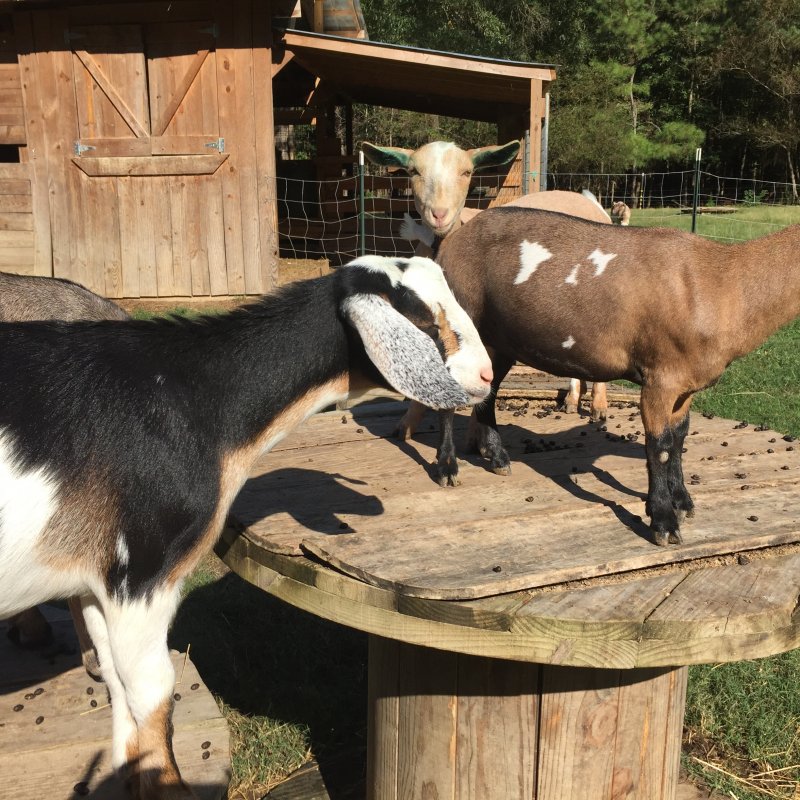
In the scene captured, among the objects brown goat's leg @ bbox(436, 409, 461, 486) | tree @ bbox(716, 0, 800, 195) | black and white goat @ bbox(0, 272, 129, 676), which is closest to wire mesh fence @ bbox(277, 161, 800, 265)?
brown goat's leg @ bbox(436, 409, 461, 486)

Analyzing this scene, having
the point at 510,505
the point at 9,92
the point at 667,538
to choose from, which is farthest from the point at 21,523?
the point at 9,92

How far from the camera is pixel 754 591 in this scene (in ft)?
8.80

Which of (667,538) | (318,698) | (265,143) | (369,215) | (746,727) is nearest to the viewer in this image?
(667,538)

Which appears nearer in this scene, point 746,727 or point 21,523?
point 21,523

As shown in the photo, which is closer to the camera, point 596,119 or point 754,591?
point 754,591

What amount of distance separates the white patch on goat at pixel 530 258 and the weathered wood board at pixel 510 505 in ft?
2.77

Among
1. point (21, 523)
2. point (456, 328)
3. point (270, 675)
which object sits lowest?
point (270, 675)

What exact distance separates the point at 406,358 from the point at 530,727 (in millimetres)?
1230

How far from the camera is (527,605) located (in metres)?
2.55

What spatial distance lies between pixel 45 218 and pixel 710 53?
1346 inches

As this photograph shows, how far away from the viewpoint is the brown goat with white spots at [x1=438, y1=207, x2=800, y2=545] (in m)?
3.29

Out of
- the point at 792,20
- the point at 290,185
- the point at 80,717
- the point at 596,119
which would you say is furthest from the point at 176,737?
the point at 792,20

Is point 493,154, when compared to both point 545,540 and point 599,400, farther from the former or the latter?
point 545,540

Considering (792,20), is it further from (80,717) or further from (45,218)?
(80,717)
